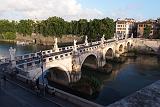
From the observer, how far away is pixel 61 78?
3559 cm

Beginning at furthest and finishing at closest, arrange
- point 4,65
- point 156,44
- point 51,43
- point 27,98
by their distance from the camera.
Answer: point 51,43, point 156,44, point 4,65, point 27,98

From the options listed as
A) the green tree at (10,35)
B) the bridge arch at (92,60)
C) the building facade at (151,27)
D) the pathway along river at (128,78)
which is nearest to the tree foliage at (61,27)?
the green tree at (10,35)

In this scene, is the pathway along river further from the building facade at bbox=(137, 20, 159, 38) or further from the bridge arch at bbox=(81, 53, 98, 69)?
the building facade at bbox=(137, 20, 159, 38)

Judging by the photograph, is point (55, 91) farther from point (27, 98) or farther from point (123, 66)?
point (123, 66)

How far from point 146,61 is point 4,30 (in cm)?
7183

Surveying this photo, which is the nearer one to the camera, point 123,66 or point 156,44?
point 123,66

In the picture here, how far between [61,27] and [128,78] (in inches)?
2145

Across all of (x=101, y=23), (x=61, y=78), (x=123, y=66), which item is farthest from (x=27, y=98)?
(x=101, y=23)

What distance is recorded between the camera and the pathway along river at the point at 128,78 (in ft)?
107

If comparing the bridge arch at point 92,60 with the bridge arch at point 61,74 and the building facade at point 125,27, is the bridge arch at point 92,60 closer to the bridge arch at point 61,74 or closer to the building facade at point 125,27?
the bridge arch at point 61,74

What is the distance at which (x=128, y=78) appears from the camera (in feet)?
136

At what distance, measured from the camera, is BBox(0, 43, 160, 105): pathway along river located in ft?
107

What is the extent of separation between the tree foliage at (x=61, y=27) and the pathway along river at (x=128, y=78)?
888 inches

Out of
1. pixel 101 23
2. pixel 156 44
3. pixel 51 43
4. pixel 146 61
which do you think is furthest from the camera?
pixel 51 43
